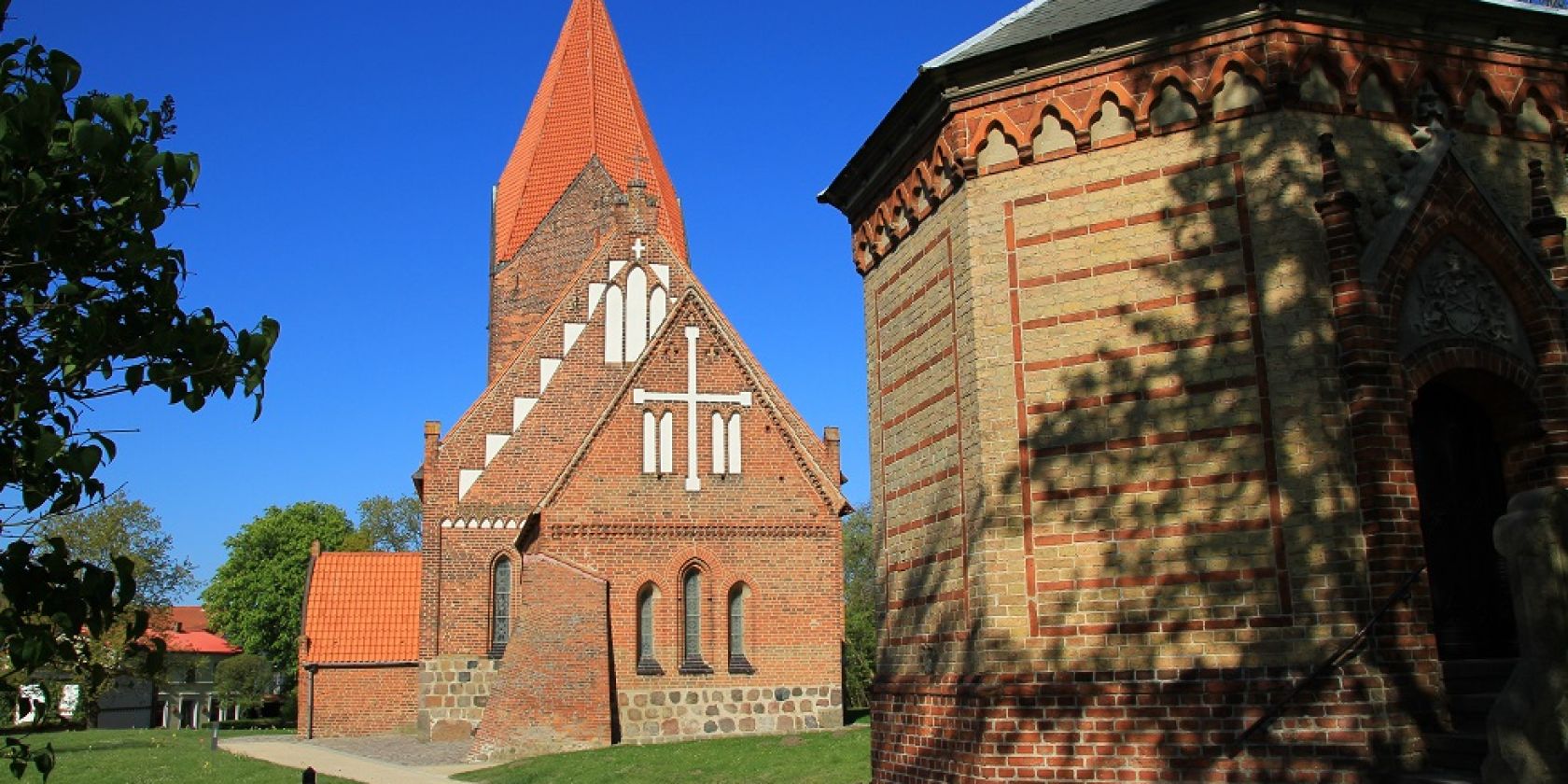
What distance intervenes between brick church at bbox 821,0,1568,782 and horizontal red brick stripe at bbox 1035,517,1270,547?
23 millimetres

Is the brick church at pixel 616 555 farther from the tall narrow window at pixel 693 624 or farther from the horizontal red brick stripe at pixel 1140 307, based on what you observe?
the horizontal red brick stripe at pixel 1140 307

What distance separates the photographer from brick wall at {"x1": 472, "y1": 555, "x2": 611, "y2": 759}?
22.4 metres

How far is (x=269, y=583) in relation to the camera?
60719 millimetres

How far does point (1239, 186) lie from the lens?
9398 millimetres

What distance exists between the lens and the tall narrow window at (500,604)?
1106 inches

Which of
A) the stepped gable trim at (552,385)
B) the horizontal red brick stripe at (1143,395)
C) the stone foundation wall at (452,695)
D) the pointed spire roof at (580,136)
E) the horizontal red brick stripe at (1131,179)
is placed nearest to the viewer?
the horizontal red brick stripe at (1143,395)

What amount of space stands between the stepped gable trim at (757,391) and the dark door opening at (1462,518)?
57.0ft

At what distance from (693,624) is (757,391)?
5404mm

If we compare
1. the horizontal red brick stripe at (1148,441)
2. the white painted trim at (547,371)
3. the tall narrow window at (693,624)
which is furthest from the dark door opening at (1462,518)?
the white painted trim at (547,371)

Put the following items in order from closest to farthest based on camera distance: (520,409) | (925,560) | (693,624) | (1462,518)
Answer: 1. (1462,518)
2. (925,560)
3. (693,624)
4. (520,409)

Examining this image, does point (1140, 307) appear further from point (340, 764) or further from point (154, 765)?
point (154, 765)

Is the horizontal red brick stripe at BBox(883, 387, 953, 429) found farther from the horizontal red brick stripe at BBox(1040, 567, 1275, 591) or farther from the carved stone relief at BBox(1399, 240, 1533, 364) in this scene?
the carved stone relief at BBox(1399, 240, 1533, 364)

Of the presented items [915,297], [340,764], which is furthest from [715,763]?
[915,297]

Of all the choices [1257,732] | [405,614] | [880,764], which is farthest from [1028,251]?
[405,614]
